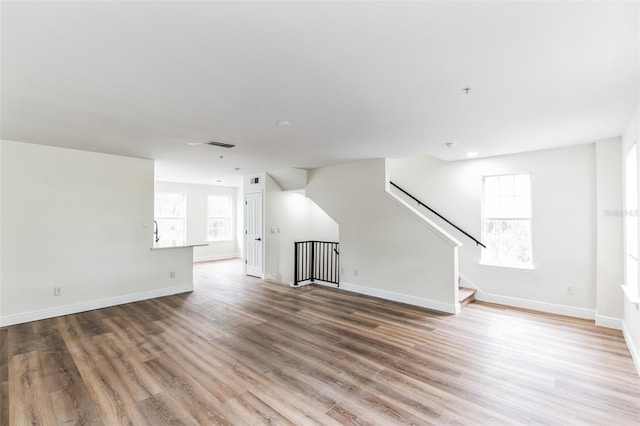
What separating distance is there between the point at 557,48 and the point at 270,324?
4058 mm

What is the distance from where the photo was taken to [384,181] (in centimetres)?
535

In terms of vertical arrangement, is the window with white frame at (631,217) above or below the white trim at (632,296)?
above

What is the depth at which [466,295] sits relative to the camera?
5.04 metres

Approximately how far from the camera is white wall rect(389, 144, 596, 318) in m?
4.34

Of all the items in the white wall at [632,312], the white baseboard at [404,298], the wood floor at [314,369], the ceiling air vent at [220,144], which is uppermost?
the ceiling air vent at [220,144]

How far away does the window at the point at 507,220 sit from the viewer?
16.1ft

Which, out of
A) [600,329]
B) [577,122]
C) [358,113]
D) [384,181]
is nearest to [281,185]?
[384,181]

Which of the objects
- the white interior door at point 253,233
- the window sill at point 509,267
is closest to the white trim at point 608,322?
the window sill at point 509,267

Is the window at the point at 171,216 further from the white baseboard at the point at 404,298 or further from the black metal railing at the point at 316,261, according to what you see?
the white baseboard at the point at 404,298

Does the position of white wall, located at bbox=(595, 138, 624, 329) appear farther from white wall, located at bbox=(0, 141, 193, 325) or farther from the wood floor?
white wall, located at bbox=(0, 141, 193, 325)

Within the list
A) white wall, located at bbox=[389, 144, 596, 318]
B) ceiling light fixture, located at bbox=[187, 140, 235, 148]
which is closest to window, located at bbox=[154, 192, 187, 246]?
ceiling light fixture, located at bbox=[187, 140, 235, 148]

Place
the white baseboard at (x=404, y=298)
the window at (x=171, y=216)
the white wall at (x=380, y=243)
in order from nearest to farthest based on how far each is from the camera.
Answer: the white baseboard at (x=404, y=298) → the white wall at (x=380, y=243) → the window at (x=171, y=216)

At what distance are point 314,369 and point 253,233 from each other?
4789mm

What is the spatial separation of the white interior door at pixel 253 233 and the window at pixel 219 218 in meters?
3.16
